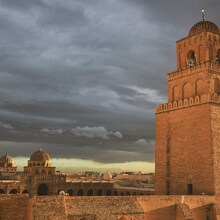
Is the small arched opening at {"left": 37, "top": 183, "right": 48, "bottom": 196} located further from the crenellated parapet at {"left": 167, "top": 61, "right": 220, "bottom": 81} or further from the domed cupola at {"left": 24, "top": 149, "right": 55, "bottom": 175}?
the crenellated parapet at {"left": 167, "top": 61, "right": 220, "bottom": 81}

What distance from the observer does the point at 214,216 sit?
20312 mm

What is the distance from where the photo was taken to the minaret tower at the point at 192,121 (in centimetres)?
2105

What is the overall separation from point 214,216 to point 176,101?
25.0 feet

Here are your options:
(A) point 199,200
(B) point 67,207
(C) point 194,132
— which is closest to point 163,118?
(C) point 194,132

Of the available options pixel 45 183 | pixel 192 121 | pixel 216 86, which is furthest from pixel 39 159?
pixel 216 86

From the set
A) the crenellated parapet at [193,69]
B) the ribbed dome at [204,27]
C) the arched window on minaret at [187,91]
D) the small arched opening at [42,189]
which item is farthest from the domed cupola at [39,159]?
the ribbed dome at [204,27]

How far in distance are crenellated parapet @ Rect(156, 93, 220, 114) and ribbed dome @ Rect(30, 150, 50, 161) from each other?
29.2 meters

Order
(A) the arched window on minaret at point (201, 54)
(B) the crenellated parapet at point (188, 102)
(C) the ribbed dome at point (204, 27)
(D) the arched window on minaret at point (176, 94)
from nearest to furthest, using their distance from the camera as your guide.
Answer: (B) the crenellated parapet at point (188, 102)
(A) the arched window on minaret at point (201, 54)
(C) the ribbed dome at point (204, 27)
(D) the arched window on minaret at point (176, 94)

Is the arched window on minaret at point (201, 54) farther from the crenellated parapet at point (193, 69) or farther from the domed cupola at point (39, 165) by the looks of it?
the domed cupola at point (39, 165)

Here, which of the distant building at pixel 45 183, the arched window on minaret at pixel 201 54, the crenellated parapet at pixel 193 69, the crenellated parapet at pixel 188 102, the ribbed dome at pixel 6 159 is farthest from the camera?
the ribbed dome at pixel 6 159

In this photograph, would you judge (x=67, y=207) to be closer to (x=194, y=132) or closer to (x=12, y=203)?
(x=12, y=203)

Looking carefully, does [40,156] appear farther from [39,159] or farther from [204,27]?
[204,27]

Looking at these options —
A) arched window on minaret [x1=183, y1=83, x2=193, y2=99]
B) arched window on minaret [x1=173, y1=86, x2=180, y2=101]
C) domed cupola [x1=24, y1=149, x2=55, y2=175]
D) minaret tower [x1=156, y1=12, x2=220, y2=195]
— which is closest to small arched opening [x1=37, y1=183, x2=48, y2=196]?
domed cupola [x1=24, y1=149, x2=55, y2=175]

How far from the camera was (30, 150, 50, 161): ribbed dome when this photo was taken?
50.2 metres
